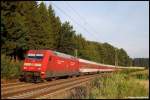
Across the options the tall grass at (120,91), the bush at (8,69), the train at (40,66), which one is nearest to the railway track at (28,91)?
the tall grass at (120,91)

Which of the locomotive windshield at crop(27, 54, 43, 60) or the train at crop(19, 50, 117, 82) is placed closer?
the train at crop(19, 50, 117, 82)

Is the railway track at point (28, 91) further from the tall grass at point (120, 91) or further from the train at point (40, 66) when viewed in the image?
the train at point (40, 66)

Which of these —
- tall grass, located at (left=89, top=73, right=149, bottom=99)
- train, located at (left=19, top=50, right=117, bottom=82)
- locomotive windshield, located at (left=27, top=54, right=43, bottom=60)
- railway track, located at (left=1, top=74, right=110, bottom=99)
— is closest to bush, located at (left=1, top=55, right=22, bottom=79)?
train, located at (left=19, top=50, right=117, bottom=82)

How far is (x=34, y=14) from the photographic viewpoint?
58438 mm

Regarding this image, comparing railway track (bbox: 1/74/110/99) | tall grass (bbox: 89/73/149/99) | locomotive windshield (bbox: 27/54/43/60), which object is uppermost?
locomotive windshield (bbox: 27/54/43/60)

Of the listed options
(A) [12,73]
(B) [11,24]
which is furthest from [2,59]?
(B) [11,24]

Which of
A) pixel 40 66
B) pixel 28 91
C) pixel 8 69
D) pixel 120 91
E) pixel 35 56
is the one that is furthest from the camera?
pixel 8 69

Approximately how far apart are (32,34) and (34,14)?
3678 mm

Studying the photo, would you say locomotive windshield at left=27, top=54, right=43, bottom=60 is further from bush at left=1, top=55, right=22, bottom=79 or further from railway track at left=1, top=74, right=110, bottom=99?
railway track at left=1, top=74, right=110, bottom=99

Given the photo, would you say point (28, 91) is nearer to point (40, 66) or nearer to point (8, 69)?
point (40, 66)

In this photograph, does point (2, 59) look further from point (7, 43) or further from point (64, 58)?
point (64, 58)

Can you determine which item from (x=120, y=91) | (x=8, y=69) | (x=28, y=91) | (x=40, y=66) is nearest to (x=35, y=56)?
(x=40, y=66)

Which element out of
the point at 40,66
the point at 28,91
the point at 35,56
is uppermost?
the point at 35,56

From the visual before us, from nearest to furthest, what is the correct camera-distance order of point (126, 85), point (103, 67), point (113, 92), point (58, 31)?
point (113, 92)
point (126, 85)
point (58, 31)
point (103, 67)
